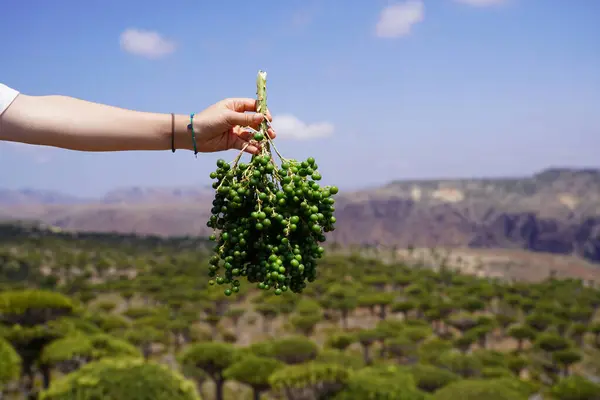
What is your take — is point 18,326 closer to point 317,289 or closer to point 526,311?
point 317,289

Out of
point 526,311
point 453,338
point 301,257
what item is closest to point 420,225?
point 526,311

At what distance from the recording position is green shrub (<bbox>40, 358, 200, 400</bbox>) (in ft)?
44.7

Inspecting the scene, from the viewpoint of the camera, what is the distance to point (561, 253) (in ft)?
515

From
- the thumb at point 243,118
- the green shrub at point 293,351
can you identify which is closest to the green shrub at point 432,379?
the green shrub at point 293,351

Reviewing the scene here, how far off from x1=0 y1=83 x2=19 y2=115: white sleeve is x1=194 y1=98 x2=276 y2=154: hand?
87cm

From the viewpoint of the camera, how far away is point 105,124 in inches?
104

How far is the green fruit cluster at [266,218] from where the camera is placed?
260cm

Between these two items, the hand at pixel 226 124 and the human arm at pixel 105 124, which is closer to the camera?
the human arm at pixel 105 124

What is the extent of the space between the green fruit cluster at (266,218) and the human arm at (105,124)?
0.19 meters

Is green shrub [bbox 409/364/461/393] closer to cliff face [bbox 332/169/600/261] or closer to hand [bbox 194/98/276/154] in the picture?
hand [bbox 194/98/276/154]

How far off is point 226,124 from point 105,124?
0.62 m

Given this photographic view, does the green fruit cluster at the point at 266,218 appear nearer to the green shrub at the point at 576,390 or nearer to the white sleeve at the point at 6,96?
the white sleeve at the point at 6,96

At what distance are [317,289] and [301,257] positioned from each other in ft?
179

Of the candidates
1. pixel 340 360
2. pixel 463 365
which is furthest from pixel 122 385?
pixel 463 365
